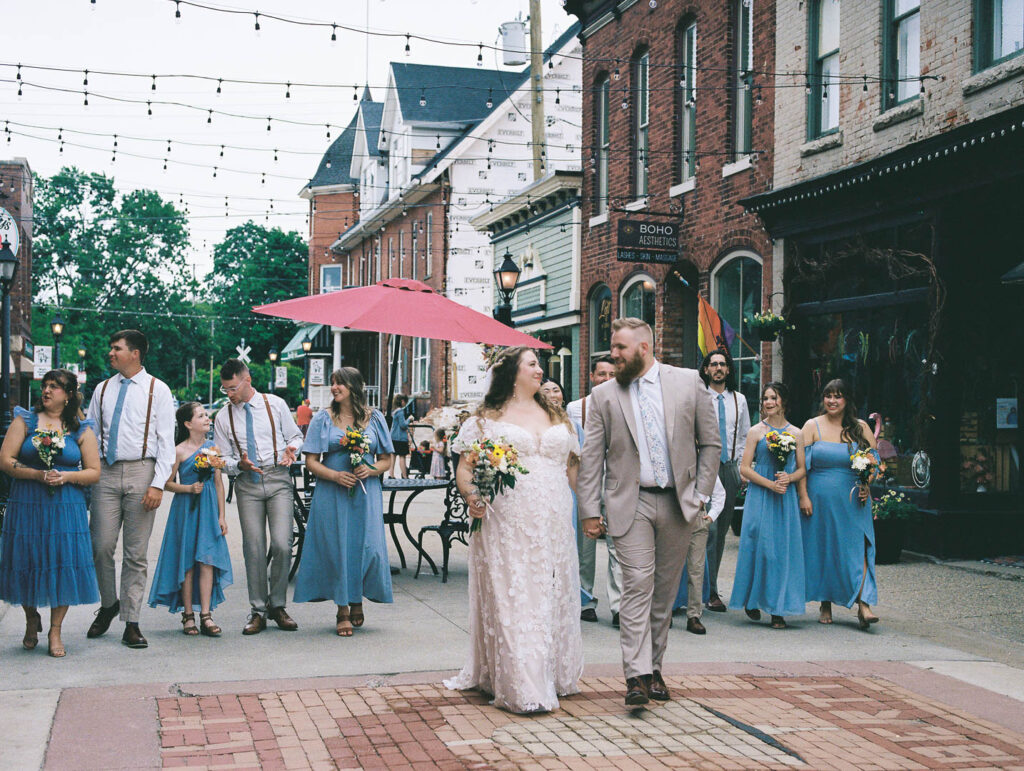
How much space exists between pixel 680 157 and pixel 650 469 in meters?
12.5

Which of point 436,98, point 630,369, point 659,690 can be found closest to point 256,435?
point 630,369

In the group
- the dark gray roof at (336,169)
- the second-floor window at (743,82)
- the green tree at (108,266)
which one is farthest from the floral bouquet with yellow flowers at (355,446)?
the green tree at (108,266)

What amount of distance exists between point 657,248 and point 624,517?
37.5 ft

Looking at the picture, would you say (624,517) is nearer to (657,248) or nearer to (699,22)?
(657,248)

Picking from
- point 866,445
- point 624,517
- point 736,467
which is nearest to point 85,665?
point 624,517

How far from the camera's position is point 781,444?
28.6ft

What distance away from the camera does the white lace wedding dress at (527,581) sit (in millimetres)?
5898

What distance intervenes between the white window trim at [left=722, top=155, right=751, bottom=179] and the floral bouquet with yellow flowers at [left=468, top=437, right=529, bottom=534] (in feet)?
35.2

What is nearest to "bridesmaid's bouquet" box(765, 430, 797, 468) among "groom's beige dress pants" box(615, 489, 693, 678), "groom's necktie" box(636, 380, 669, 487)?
"groom's beige dress pants" box(615, 489, 693, 678)

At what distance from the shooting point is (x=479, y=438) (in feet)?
20.6

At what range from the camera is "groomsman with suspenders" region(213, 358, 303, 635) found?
8.12 m

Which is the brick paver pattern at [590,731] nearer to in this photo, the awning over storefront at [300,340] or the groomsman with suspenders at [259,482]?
the groomsman with suspenders at [259,482]

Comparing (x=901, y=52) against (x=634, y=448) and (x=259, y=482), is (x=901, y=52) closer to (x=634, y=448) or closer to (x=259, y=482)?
(x=634, y=448)

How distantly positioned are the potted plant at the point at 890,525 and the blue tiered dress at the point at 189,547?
6759mm
